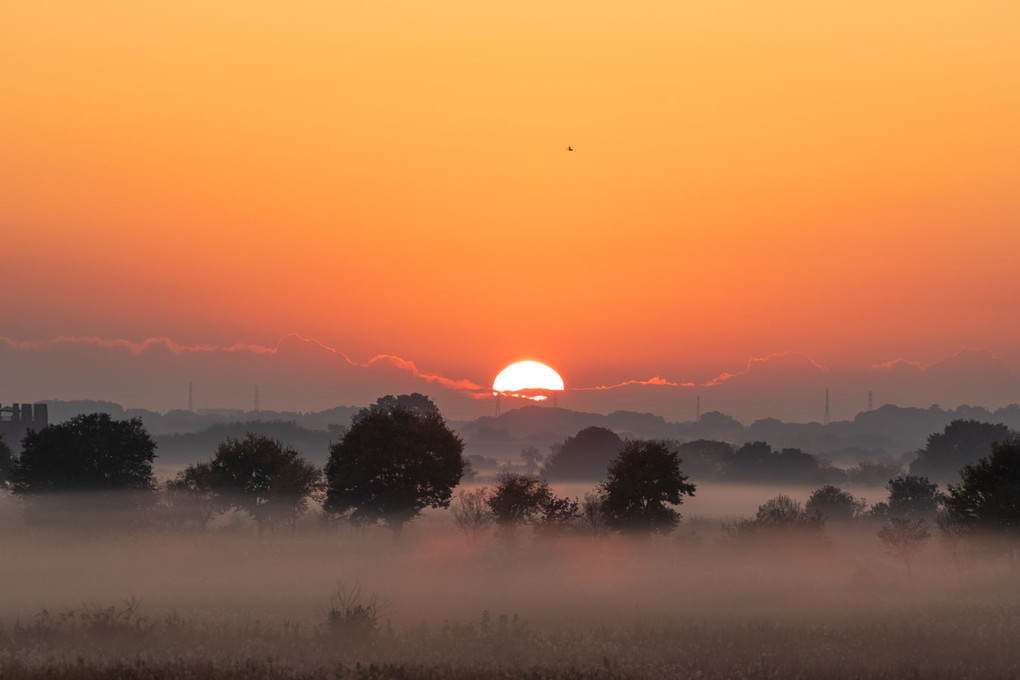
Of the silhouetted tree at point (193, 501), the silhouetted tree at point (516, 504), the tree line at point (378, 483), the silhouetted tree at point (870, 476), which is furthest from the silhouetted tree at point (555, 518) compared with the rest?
the silhouetted tree at point (870, 476)

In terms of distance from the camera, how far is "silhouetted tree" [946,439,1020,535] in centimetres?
6088

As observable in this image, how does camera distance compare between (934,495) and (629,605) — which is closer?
(629,605)

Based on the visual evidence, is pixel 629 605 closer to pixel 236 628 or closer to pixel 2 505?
pixel 236 628

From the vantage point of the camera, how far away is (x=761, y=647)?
4209 centimetres

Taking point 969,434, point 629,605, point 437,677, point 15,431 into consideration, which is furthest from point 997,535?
point 15,431

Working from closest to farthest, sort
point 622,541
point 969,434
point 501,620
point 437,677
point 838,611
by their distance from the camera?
point 437,677 → point 501,620 → point 838,611 → point 622,541 → point 969,434

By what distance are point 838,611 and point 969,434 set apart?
146 m

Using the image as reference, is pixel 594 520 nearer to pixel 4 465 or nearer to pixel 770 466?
pixel 4 465

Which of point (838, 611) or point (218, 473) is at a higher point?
point (218, 473)

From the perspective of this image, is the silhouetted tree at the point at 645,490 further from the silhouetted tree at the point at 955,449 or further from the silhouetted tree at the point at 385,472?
the silhouetted tree at the point at 955,449

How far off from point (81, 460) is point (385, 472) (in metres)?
29.0

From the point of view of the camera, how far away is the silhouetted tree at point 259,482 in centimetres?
7994

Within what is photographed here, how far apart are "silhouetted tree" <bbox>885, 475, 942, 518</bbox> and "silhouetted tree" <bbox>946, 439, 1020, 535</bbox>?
144 feet

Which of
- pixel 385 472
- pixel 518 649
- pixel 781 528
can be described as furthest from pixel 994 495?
pixel 385 472
